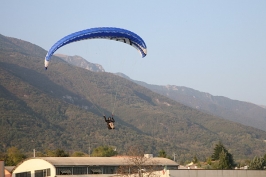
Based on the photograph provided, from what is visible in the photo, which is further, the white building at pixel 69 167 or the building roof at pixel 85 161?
the building roof at pixel 85 161

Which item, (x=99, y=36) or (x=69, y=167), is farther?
(x=69, y=167)

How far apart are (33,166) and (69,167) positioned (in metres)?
5.03

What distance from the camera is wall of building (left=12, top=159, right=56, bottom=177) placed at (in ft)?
181

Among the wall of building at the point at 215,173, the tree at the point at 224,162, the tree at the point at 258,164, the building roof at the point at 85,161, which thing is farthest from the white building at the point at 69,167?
the tree at the point at 224,162

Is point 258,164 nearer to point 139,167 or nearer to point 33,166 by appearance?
point 33,166

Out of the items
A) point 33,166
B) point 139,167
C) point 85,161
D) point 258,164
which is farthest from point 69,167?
point 258,164

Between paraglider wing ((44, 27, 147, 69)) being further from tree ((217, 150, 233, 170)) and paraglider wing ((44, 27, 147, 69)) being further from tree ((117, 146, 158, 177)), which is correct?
tree ((217, 150, 233, 170))

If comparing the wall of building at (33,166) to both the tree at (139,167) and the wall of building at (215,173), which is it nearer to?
the tree at (139,167)

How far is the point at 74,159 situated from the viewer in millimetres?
57250

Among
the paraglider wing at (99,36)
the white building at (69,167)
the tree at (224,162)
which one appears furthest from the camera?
the tree at (224,162)

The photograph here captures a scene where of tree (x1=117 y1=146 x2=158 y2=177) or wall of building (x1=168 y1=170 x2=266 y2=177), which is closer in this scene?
wall of building (x1=168 y1=170 x2=266 y2=177)

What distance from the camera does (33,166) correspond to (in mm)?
58656

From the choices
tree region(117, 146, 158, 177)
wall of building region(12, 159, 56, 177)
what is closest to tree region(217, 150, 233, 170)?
tree region(117, 146, 158, 177)

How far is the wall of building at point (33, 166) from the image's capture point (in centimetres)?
5528
